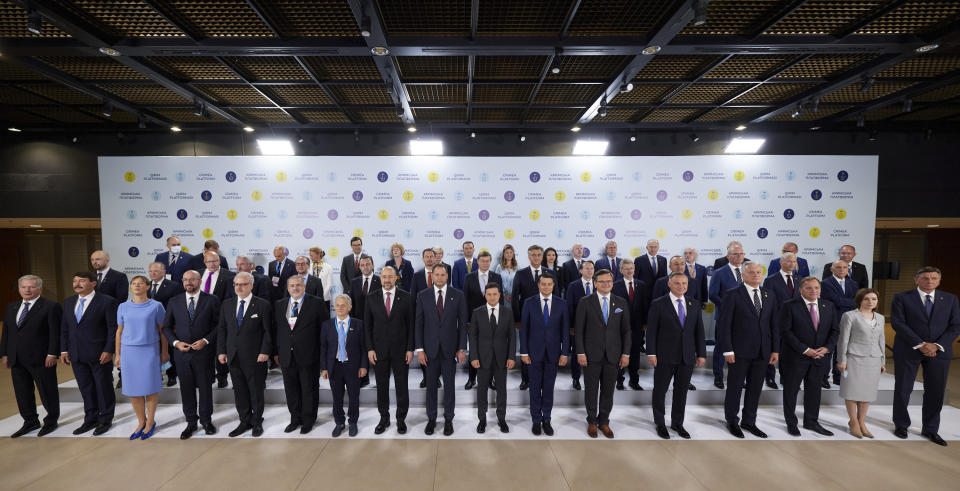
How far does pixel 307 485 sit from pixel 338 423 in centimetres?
83

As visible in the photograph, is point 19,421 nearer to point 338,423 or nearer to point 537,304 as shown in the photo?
point 338,423

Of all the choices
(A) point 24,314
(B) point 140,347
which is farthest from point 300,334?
(A) point 24,314

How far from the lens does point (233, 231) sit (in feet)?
21.1

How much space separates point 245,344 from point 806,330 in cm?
586

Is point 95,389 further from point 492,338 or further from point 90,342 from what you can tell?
point 492,338

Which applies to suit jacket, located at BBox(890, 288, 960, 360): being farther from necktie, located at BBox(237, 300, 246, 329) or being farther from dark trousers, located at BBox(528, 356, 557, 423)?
necktie, located at BBox(237, 300, 246, 329)

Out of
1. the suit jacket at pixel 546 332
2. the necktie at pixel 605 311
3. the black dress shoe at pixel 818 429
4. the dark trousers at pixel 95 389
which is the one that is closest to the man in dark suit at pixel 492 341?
the suit jacket at pixel 546 332

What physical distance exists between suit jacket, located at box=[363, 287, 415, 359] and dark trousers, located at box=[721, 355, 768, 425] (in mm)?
3602

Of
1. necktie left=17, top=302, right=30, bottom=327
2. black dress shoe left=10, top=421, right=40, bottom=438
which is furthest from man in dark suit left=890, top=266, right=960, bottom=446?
black dress shoe left=10, top=421, right=40, bottom=438

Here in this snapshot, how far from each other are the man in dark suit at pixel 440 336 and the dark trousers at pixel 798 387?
357 centimetres

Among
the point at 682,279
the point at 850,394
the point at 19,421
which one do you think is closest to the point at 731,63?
the point at 682,279

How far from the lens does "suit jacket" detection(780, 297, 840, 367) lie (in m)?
3.80

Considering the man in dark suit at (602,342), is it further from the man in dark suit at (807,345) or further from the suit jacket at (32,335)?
the suit jacket at (32,335)

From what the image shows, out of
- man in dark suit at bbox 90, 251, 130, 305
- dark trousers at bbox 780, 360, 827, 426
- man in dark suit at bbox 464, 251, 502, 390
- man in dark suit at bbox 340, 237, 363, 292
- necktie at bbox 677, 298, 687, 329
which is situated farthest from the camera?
man in dark suit at bbox 340, 237, 363, 292
